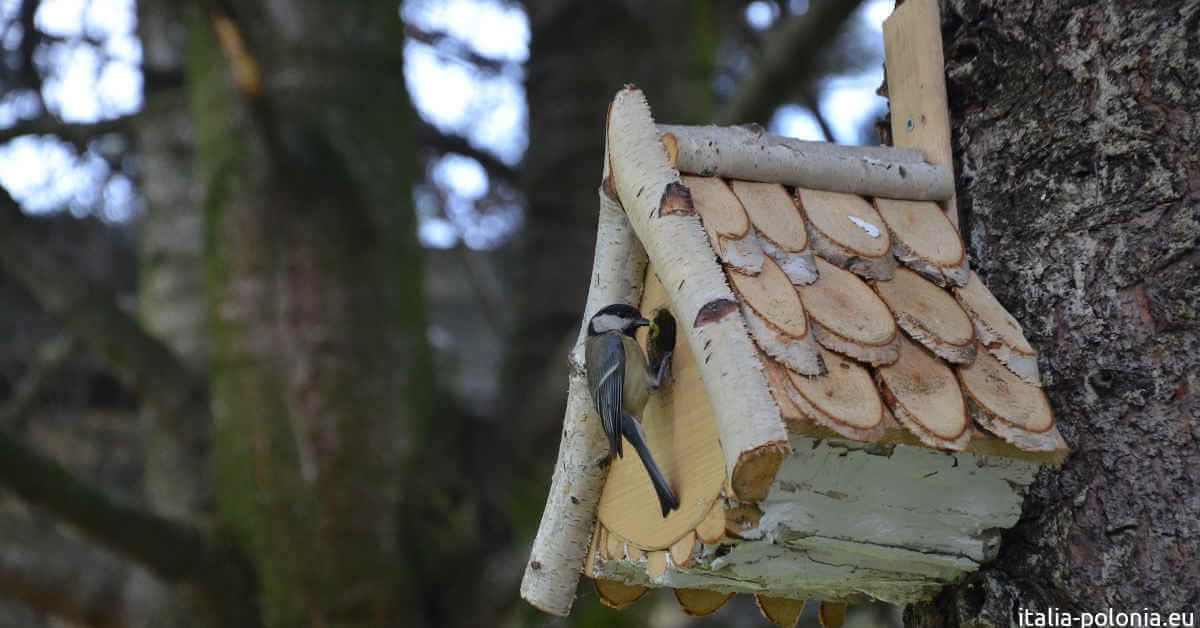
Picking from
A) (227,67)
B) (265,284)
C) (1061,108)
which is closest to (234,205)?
(265,284)

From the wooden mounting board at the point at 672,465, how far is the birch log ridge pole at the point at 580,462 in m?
0.03

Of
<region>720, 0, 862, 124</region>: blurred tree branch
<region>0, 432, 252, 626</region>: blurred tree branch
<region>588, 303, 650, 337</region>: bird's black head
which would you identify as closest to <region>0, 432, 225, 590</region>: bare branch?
<region>0, 432, 252, 626</region>: blurred tree branch

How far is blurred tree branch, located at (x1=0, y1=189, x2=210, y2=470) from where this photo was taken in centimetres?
344

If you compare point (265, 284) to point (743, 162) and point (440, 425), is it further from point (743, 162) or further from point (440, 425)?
point (743, 162)

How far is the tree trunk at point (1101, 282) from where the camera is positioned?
133 cm

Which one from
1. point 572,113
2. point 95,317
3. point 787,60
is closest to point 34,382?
point 95,317

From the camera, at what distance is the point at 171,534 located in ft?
11.1

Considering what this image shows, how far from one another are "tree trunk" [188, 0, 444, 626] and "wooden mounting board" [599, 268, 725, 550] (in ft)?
7.05

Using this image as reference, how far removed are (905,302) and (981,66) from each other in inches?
16.6

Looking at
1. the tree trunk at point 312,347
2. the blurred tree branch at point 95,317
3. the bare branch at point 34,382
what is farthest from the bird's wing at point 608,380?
the bare branch at point 34,382

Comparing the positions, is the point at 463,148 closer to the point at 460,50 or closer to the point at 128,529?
the point at 460,50

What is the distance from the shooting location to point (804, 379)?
4.16ft

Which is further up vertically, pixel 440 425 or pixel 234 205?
pixel 234 205

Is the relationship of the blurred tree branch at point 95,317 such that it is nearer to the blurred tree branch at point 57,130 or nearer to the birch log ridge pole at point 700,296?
the blurred tree branch at point 57,130
